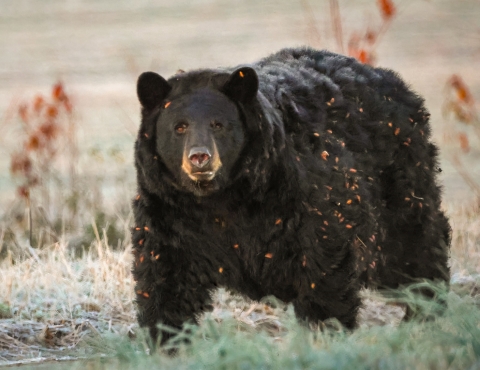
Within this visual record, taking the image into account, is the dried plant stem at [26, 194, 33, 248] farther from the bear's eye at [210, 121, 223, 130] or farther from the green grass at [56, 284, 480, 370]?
the green grass at [56, 284, 480, 370]

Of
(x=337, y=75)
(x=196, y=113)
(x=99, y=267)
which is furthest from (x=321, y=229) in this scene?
(x=99, y=267)

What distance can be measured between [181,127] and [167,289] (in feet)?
3.24

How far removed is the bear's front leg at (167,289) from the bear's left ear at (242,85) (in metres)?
1.00

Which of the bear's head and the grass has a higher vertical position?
the bear's head

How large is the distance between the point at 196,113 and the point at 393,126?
1.89 metres

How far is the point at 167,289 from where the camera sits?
18.7 ft

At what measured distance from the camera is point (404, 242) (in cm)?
712

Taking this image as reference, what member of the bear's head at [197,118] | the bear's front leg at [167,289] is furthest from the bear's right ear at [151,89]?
the bear's front leg at [167,289]

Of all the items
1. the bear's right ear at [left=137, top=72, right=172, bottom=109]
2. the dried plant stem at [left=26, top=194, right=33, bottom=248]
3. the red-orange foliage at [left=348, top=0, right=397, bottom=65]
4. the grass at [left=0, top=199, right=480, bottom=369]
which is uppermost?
the red-orange foliage at [left=348, top=0, right=397, bottom=65]

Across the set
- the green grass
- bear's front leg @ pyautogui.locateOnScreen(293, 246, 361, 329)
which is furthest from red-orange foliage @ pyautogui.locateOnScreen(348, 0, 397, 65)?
the green grass

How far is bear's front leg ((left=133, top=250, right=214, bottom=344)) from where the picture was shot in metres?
5.70

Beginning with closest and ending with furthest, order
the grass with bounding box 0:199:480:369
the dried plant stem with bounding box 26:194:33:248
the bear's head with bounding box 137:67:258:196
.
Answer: the grass with bounding box 0:199:480:369
the bear's head with bounding box 137:67:258:196
the dried plant stem with bounding box 26:194:33:248

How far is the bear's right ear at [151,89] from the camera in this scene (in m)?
5.60

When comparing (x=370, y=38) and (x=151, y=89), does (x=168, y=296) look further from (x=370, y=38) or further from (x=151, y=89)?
(x=370, y=38)
